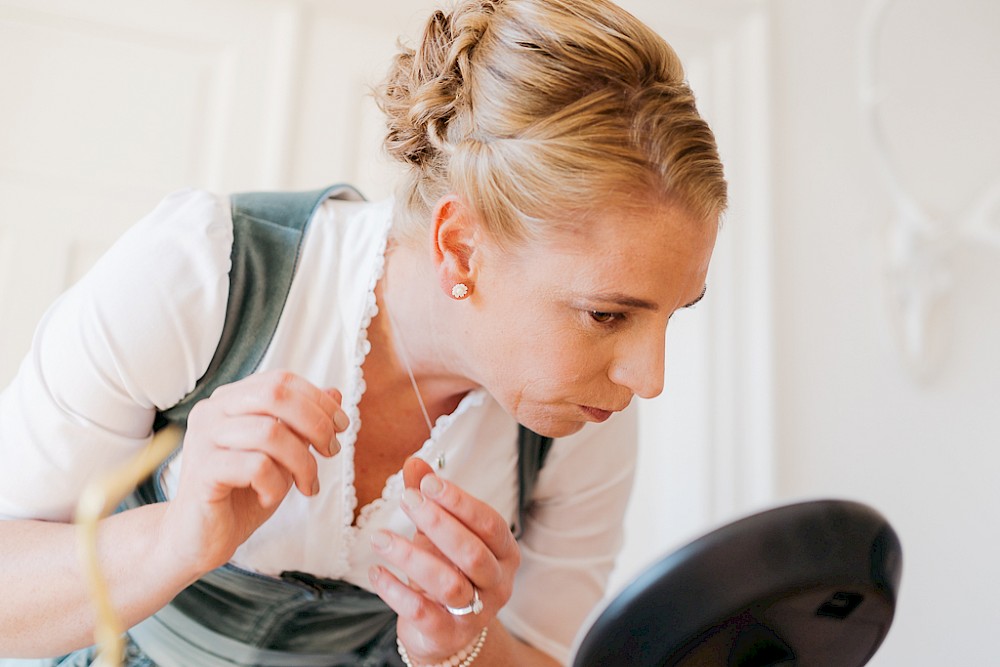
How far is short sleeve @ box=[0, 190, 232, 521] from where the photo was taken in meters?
0.71

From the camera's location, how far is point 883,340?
165 cm

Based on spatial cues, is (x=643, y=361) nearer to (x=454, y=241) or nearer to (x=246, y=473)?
(x=454, y=241)

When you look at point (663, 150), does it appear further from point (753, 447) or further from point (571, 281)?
point (753, 447)

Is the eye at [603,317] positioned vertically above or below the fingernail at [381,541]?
above

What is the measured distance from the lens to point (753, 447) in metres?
1.51

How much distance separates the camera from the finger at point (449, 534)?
68 cm

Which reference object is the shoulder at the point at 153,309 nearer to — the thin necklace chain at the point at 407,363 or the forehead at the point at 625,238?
the thin necklace chain at the point at 407,363

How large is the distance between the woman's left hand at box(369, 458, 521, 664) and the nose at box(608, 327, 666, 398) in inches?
6.0

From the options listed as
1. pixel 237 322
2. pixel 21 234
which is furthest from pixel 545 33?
pixel 21 234

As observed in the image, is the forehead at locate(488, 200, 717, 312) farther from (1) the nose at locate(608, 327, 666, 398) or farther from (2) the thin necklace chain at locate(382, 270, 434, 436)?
(2) the thin necklace chain at locate(382, 270, 434, 436)

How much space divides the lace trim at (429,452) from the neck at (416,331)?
0.02 metres

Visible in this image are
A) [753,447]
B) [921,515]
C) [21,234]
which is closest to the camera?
[21,234]

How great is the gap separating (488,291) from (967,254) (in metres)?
1.33

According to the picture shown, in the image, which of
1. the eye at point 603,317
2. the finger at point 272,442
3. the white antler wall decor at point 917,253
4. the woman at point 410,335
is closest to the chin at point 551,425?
the woman at point 410,335
